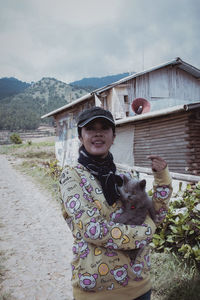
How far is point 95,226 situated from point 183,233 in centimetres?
244

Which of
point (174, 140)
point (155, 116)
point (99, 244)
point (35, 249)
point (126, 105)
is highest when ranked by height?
point (126, 105)

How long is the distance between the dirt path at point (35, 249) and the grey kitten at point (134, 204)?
249cm

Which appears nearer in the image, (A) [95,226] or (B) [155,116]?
(A) [95,226]

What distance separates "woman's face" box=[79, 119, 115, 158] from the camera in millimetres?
1428

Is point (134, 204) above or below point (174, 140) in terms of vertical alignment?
below

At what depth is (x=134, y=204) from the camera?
1479mm

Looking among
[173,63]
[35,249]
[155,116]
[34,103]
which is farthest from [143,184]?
[34,103]

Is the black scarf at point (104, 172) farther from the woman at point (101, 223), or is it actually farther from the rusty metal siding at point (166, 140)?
the rusty metal siding at point (166, 140)

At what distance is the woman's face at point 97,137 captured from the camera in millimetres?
1428

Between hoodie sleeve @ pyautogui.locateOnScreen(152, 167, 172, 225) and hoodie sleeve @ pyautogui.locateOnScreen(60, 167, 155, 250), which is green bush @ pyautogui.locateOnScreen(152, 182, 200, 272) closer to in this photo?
hoodie sleeve @ pyautogui.locateOnScreen(152, 167, 172, 225)

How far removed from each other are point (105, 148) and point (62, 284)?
2.96m

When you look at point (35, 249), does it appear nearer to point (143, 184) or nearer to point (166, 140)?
point (143, 184)

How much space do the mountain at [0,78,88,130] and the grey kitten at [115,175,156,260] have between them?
6169 cm

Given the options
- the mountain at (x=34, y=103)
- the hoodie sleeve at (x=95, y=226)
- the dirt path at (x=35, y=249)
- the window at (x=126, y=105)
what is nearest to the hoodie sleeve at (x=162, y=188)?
the hoodie sleeve at (x=95, y=226)
